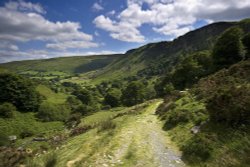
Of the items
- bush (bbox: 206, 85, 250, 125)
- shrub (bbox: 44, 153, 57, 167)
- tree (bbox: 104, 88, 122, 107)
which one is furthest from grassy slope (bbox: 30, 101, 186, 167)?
tree (bbox: 104, 88, 122, 107)

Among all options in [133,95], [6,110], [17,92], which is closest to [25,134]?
[6,110]

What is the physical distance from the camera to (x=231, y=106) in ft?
43.0

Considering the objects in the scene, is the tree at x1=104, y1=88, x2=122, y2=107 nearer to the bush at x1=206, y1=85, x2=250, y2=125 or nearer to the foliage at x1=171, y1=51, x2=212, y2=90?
the foliage at x1=171, y1=51, x2=212, y2=90

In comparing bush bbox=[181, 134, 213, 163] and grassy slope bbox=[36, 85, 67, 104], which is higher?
bush bbox=[181, 134, 213, 163]

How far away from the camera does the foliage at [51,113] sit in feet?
Result: 284

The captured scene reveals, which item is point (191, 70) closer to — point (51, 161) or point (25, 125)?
point (51, 161)

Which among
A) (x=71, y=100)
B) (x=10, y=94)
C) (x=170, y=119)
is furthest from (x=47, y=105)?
(x=170, y=119)

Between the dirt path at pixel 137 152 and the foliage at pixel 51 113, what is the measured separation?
74.9 meters

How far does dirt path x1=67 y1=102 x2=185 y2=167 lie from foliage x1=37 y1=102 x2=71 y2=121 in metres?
74.9

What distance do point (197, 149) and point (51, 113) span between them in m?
82.5

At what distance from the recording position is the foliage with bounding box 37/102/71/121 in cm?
8662

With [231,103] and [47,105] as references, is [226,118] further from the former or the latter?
[47,105]

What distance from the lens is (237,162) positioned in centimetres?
901

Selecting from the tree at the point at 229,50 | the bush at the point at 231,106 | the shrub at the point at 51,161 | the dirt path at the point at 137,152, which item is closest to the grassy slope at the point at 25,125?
the tree at the point at 229,50
